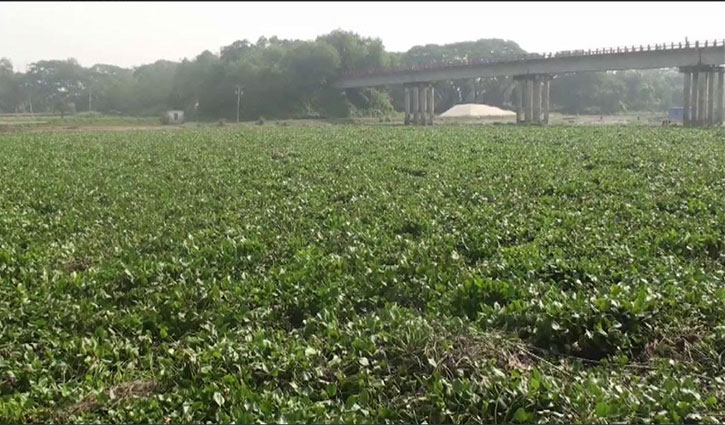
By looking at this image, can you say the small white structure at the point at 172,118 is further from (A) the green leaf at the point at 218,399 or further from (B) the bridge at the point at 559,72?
(A) the green leaf at the point at 218,399

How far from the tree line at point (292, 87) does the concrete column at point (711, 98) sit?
130ft

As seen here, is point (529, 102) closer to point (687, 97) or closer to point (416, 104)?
point (687, 97)

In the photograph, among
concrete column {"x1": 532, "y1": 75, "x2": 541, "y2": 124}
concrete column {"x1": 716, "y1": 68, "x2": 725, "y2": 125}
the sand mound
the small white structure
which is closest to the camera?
concrete column {"x1": 716, "y1": 68, "x2": 725, "y2": 125}

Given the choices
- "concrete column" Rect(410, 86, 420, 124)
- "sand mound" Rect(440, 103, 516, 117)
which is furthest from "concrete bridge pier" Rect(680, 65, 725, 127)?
"concrete column" Rect(410, 86, 420, 124)

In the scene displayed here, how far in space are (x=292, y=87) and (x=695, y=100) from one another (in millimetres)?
59211

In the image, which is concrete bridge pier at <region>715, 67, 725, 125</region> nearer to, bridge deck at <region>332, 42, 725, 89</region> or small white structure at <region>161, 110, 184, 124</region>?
bridge deck at <region>332, 42, 725, 89</region>

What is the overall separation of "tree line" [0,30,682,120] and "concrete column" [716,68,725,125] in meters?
39.1

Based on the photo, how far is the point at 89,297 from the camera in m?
8.01

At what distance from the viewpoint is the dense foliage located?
16.4 ft

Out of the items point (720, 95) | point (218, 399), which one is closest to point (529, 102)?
point (720, 95)

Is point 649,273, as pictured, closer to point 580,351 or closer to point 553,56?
point 580,351

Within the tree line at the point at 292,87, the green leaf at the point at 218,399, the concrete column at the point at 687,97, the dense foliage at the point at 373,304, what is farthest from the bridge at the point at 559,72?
the green leaf at the point at 218,399

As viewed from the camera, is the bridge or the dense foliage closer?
the dense foliage

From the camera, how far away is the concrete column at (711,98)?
5066cm
